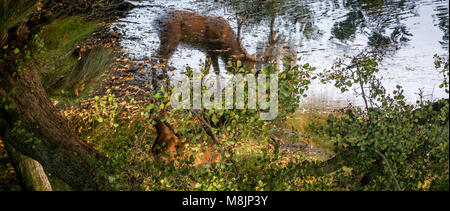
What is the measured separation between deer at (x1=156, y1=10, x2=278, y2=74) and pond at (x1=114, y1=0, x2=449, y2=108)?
0.04m

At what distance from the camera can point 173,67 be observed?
2.44 meters

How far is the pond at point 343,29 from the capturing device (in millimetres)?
1838

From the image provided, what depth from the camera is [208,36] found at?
2.20 meters

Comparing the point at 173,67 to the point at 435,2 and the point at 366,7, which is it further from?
the point at 435,2

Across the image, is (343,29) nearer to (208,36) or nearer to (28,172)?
(208,36)

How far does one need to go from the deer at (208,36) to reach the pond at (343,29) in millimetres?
39

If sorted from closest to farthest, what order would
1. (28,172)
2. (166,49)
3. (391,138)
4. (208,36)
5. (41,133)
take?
(391,138)
(41,133)
(208,36)
(166,49)
(28,172)

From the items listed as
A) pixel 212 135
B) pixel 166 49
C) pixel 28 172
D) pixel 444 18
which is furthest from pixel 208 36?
pixel 28 172

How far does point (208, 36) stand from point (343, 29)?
2.85 feet

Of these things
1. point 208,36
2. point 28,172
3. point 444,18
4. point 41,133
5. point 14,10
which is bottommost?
point 28,172

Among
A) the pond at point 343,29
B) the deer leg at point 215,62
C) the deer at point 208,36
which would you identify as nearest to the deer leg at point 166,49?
the deer at point 208,36

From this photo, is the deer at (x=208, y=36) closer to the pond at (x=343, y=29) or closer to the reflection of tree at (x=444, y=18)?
the pond at (x=343, y=29)
